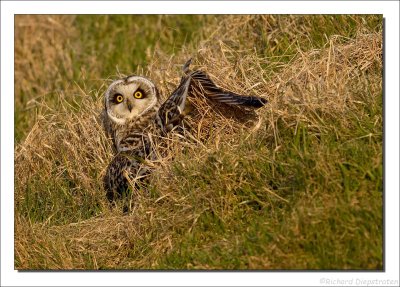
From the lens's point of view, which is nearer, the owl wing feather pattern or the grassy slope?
the grassy slope

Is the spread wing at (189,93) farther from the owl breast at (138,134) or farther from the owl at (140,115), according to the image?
the owl breast at (138,134)

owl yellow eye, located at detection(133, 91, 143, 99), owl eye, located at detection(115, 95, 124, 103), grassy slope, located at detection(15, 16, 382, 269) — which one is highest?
owl yellow eye, located at detection(133, 91, 143, 99)

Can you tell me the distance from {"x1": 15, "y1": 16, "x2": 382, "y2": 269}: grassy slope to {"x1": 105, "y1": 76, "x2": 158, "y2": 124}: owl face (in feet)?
0.99

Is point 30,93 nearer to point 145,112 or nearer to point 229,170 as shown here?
point 145,112

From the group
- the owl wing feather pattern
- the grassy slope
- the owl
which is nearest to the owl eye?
the owl

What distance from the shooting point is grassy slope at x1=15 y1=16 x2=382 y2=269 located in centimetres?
596

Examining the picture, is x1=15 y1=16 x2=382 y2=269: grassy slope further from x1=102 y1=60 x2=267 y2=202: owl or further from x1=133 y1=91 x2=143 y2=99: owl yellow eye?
x1=133 y1=91 x2=143 y2=99: owl yellow eye

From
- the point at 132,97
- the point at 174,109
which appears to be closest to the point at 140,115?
the point at 132,97

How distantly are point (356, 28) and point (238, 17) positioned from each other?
1.68m

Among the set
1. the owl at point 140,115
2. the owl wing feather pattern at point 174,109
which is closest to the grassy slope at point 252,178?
the owl at point 140,115

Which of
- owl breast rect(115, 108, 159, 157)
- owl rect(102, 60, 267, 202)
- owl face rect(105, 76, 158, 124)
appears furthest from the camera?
owl face rect(105, 76, 158, 124)

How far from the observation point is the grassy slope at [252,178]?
596cm

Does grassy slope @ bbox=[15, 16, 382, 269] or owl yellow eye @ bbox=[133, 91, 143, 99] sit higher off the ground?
owl yellow eye @ bbox=[133, 91, 143, 99]

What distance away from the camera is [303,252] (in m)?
5.86
